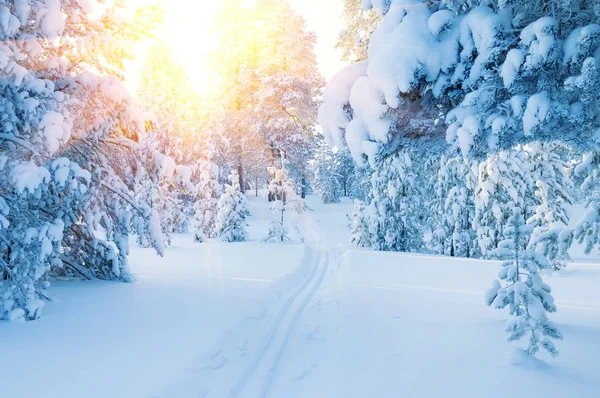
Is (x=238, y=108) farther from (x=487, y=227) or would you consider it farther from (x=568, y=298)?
(x=568, y=298)

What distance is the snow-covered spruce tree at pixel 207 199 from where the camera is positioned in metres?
22.5

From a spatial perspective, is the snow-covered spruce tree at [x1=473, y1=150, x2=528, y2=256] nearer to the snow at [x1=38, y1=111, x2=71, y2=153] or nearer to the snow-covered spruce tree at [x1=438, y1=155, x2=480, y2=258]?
the snow-covered spruce tree at [x1=438, y1=155, x2=480, y2=258]

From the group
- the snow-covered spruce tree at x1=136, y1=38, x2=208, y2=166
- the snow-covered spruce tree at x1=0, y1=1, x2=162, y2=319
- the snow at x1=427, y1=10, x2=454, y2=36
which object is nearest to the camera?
the snow at x1=427, y1=10, x2=454, y2=36

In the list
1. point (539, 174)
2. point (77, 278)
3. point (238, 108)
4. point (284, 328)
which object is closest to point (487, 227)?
point (539, 174)

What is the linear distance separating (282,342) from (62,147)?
4.94 meters

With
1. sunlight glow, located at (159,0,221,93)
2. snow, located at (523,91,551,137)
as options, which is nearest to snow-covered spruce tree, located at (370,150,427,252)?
snow, located at (523,91,551,137)

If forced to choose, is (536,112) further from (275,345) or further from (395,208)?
(395,208)

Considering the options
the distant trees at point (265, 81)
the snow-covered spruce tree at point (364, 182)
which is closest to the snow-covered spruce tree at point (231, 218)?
the snow-covered spruce tree at point (364, 182)

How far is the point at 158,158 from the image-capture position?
309 inches

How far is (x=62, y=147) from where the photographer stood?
21.1ft

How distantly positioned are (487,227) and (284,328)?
13154mm

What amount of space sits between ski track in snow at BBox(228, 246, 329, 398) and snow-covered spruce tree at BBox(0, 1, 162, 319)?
3.07 meters

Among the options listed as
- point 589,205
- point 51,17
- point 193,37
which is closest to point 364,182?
point 193,37

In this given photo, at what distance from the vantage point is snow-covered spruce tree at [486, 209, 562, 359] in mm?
4508
